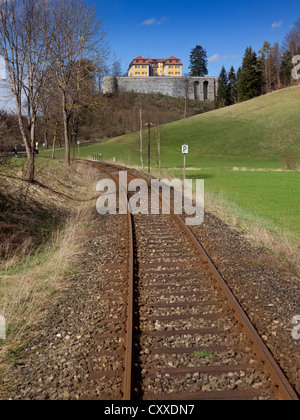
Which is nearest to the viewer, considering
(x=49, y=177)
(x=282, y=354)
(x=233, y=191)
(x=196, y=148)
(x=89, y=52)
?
(x=282, y=354)

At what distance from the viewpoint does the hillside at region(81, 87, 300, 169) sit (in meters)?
62.2

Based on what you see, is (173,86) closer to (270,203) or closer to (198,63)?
(198,63)

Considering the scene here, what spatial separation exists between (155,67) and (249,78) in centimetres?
6292

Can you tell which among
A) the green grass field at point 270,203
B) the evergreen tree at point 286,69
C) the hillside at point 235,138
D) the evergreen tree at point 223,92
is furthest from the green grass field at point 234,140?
the evergreen tree at point 223,92

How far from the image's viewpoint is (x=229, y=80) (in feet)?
443

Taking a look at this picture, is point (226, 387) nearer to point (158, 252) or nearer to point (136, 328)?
point (136, 328)

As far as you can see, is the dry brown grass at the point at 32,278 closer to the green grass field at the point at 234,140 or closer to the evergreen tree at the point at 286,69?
the green grass field at the point at 234,140

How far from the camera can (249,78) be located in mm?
116438

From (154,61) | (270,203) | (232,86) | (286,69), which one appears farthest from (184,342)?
(154,61)

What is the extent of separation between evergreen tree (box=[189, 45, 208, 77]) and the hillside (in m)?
69.9

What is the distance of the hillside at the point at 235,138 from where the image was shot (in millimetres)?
62156

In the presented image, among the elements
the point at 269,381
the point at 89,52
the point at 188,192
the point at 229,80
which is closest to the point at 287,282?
the point at 269,381

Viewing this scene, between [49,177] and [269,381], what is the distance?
57.8 feet

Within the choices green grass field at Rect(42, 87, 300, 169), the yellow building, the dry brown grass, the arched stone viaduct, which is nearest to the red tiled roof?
the yellow building
